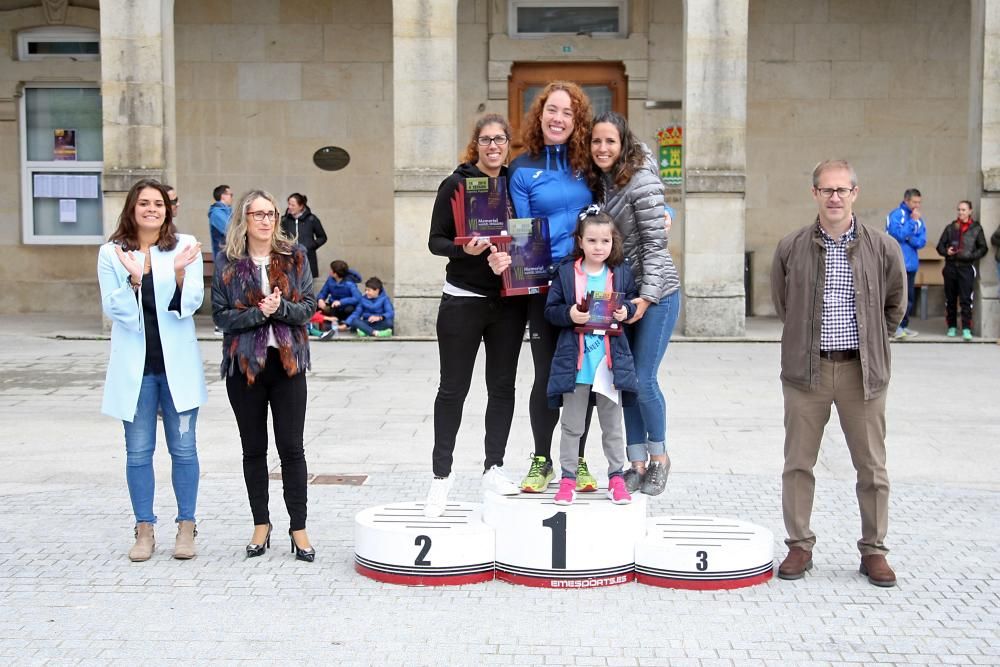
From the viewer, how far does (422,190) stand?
16203 mm

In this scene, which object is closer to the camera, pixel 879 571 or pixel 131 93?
pixel 879 571

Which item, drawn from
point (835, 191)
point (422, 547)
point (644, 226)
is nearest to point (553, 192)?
point (644, 226)

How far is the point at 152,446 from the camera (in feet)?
21.9

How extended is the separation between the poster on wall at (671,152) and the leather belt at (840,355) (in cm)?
1251

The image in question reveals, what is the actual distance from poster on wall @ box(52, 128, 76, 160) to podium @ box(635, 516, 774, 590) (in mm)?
15201

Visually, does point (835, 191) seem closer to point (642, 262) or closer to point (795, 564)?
point (642, 262)

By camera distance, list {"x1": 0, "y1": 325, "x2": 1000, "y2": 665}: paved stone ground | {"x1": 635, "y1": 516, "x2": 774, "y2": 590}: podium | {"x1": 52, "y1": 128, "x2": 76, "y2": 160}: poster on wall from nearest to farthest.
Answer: {"x1": 0, "y1": 325, "x2": 1000, "y2": 665}: paved stone ground, {"x1": 635, "y1": 516, "x2": 774, "y2": 590}: podium, {"x1": 52, "y1": 128, "x2": 76, "y2": 160}: poster on wall

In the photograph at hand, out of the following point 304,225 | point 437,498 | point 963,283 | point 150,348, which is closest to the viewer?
point 437,498

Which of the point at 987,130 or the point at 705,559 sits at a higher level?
the point at 987,130

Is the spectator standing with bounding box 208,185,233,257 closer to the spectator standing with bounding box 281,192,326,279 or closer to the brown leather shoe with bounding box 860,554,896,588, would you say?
the spectator standing with bounding box 281,192,326,279

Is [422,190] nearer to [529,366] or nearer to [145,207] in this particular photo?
[529,366]

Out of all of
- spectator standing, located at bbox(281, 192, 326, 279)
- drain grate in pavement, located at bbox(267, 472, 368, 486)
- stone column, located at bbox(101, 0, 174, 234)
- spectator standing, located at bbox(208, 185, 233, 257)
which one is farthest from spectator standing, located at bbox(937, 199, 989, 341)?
drain grate in pavement, located at bbox(267, 472, 368, 486)

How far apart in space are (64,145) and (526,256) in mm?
14799

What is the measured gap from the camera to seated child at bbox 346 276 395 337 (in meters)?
16.8
